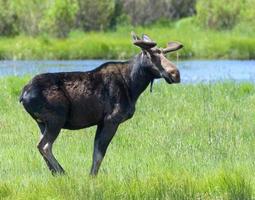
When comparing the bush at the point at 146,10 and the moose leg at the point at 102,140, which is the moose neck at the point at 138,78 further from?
the bush at the point at 146,10

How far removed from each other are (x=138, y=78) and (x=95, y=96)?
1.70 feet

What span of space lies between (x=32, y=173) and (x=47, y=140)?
887 millimetres

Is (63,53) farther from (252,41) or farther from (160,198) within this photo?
(160,198)

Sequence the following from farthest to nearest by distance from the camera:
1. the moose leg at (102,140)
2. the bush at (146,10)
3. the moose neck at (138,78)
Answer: the bush at (146,10)
the moose neck at (138,78)
the moose leg at (102,140)

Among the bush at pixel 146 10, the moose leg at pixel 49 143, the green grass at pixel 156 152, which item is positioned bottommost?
the bush at pixel 146 10

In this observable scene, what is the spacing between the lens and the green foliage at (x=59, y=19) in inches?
1646

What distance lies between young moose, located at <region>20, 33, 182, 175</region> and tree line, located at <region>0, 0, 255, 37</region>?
3308 centimetres

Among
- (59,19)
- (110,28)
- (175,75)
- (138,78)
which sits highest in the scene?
(175,75)

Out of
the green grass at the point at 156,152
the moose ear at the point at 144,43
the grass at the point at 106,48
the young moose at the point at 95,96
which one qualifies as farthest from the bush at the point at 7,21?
the moose ear at the point at 144,43

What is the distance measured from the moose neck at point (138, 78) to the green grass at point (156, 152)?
89 centimetres

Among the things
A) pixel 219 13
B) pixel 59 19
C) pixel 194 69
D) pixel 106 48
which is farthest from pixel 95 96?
pixel 219 13

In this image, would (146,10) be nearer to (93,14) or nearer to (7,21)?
(93,14)

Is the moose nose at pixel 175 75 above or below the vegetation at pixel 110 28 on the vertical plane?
above

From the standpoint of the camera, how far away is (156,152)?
10727mm
